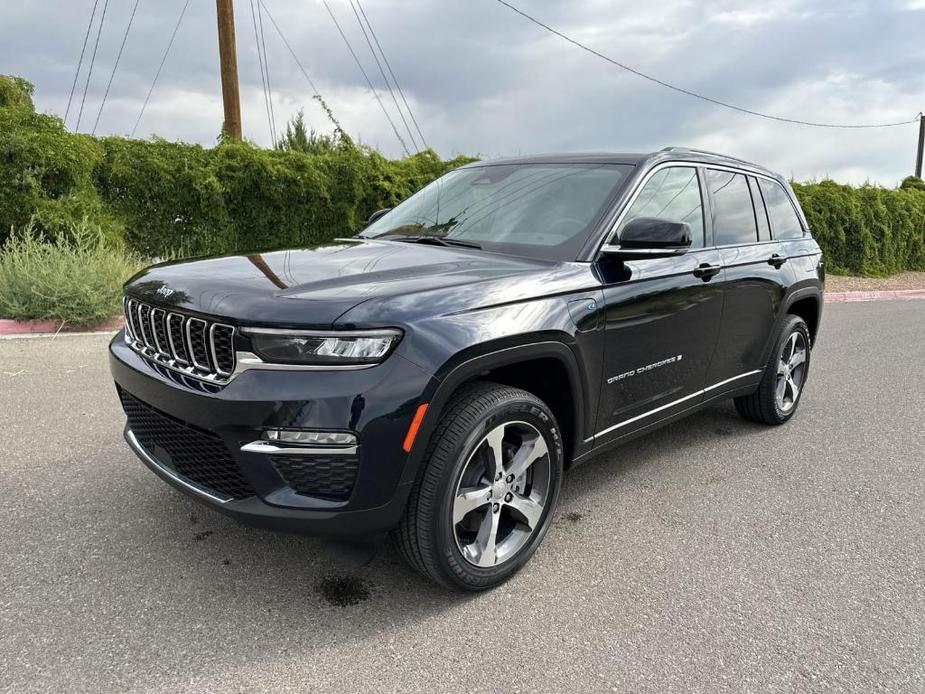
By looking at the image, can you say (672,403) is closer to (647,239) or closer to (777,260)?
(647,239)

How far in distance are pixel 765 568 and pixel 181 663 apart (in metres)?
2.35

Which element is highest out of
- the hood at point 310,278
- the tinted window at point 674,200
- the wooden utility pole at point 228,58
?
the wooden utility pole at point 228,58

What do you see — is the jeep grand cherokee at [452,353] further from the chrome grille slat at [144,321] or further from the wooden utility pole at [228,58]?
the wooden utility pole at [228,58]

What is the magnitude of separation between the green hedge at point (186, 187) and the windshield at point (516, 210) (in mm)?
5979

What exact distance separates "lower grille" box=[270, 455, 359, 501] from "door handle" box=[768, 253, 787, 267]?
3.22 metres

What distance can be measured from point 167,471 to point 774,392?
3.81 m

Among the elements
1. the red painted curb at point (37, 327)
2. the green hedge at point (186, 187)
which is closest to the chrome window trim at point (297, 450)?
the red painted curb at point (37, 327)

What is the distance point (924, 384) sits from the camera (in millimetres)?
6441

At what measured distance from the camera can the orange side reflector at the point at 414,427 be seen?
91.7 inches

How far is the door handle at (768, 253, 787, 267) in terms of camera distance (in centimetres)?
438

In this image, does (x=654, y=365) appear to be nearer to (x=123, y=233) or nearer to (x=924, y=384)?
(x=924, y=384)

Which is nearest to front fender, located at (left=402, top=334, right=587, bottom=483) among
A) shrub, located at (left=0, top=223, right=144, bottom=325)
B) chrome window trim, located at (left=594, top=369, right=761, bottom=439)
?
chrome window trim, located at (left=594, top=369, right=761, bottom=439)

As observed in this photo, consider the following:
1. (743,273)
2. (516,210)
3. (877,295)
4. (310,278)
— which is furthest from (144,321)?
(877,295)

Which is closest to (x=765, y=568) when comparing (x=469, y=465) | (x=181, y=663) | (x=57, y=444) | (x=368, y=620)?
(x=469, y=465)
